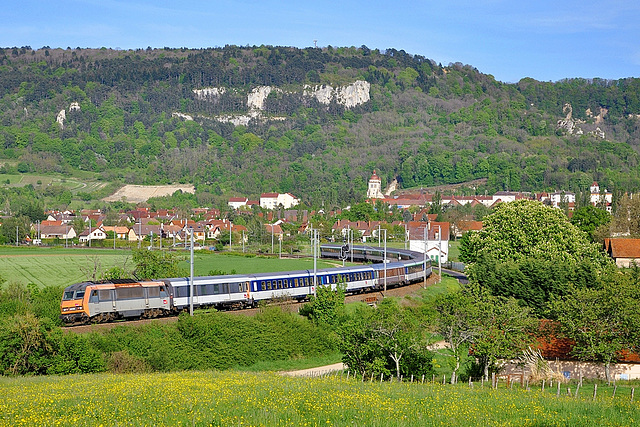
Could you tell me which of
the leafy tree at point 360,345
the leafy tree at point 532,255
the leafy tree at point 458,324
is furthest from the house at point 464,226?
the leafy tree at point 360,345

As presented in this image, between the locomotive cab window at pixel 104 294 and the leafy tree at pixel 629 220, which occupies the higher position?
the leafy tree at pixel 629 220

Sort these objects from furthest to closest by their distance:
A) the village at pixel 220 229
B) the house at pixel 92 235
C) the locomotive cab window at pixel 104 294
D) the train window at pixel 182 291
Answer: the house at pixel 92 235
the village at pixel 220 229
the train window at pixel 182 291
the locomotive cab window at pixel 104 294

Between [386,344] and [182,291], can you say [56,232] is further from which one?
[386,344]

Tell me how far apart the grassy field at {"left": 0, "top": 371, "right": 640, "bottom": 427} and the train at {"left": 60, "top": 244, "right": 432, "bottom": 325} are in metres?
14.3

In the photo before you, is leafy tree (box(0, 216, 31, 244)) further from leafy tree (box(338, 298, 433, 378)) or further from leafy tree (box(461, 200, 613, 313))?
leafy tree (box(338, 298, 433, 378))

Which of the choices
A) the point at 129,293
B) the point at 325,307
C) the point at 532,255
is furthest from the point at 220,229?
the point at 129,293

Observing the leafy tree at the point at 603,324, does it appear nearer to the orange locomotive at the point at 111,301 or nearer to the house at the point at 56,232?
the orange locomotive at the point at 111,301

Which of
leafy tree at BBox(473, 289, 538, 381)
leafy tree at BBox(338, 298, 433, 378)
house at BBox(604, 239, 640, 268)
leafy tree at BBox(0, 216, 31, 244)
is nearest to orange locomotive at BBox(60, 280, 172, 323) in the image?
leafy tree at BBox(338, 298, 433, 378)

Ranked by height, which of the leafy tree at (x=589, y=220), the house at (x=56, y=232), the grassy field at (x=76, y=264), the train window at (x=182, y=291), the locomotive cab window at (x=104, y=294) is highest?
the leafy tree at (x=589, y=220)

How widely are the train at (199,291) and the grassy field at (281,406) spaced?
1435 centimetres

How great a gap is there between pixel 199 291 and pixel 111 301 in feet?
20.3

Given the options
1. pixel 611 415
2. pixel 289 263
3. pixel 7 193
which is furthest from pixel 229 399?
pixel 7 193

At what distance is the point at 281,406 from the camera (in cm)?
2002

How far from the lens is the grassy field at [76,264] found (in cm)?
6600
